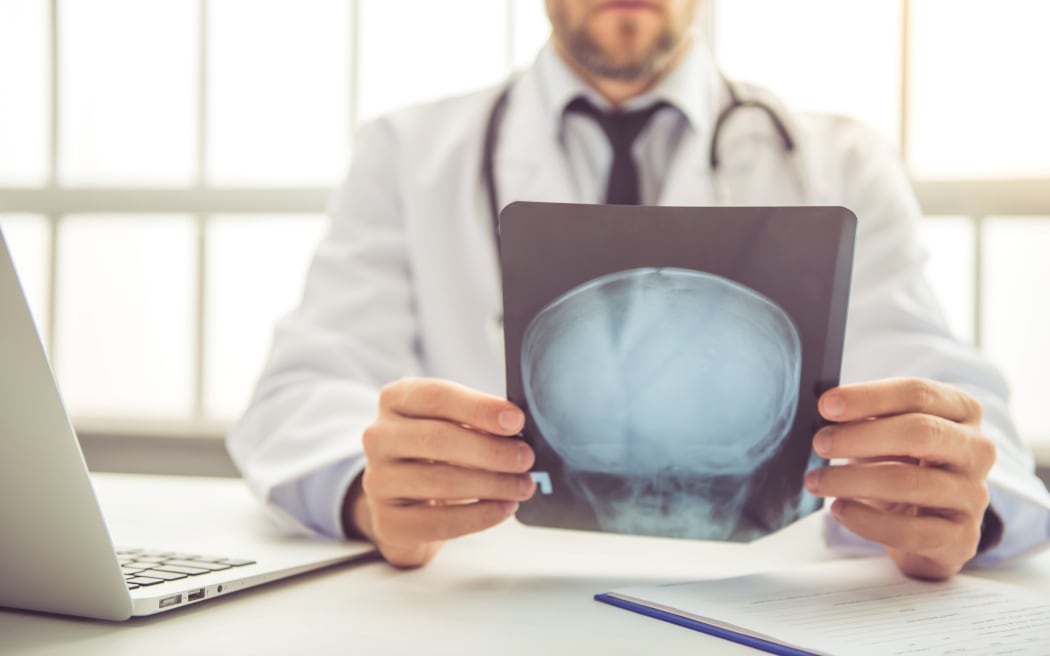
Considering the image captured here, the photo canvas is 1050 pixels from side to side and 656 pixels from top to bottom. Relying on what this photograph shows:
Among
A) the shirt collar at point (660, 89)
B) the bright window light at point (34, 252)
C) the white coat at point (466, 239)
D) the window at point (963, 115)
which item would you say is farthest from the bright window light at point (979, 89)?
the bright window light at point (34, 252)

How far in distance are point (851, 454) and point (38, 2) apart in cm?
187

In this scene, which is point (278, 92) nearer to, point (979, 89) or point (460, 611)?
point (979, 89)

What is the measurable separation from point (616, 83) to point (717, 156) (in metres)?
0.16

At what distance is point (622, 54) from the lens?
3.42 feet

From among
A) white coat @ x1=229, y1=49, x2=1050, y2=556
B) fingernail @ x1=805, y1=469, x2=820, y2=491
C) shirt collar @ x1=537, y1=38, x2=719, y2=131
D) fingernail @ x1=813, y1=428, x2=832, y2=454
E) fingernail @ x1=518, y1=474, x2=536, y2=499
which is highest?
shirt collar @ x1=537, y1=38, x2=719, y2=131

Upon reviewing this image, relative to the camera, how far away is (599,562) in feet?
2.07

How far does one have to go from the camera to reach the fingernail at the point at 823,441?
1.74 ft

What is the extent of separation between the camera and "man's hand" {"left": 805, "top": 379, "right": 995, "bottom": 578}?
533mm

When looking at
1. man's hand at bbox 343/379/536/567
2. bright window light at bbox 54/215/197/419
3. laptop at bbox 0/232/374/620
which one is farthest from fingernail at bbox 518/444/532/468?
bright window light at bbox 54/215/197/419

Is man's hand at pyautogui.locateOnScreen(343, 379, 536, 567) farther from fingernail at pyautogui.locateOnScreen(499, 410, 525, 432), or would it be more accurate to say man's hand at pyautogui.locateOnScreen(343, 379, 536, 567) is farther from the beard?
the beard

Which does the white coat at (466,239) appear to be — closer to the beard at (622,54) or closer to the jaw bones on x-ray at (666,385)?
the beard at (622,54)

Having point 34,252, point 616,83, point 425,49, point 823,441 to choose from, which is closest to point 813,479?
point 823,441

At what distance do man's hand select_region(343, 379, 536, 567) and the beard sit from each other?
60 centimetres

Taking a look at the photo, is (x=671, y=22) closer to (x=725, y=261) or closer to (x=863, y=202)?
(x=863, y=202)
